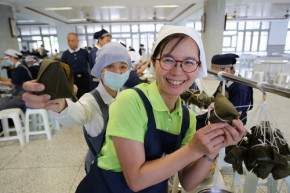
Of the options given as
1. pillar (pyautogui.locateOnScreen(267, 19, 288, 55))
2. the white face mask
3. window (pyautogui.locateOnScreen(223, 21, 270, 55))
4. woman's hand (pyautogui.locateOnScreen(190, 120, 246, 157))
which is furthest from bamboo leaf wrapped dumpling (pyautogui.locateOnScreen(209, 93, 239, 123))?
pillar (pyautogui.locateOnScreen(267, 19, 288, 55))

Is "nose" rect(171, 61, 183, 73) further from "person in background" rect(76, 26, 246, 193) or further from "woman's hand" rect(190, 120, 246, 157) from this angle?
"woman's hand" rect(190, 120, 246, 157)

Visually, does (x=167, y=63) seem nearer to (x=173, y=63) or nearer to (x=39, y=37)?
(x=173, y=63)

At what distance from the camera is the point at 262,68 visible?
7.38 meters

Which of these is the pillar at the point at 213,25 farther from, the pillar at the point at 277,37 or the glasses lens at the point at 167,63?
the pillar at the point at 277,37

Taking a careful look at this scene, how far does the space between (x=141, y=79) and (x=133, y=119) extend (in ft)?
9.83

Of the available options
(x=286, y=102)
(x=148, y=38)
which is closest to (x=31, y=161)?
(x=286, y=102)

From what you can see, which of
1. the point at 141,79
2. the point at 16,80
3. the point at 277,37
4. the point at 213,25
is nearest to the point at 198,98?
the point at 141,79

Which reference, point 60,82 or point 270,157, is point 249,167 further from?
point 60,82

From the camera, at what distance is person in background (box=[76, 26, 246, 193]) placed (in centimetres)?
63

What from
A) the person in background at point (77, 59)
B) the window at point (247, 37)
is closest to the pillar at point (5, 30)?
the person in background at point (77, 59)

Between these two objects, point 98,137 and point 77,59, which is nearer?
point 98,137

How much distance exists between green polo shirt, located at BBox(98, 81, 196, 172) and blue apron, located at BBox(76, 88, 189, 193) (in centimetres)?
2

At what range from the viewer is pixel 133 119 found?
2.27ft

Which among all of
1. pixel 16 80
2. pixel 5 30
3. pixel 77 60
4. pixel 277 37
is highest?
pixel 5 30
